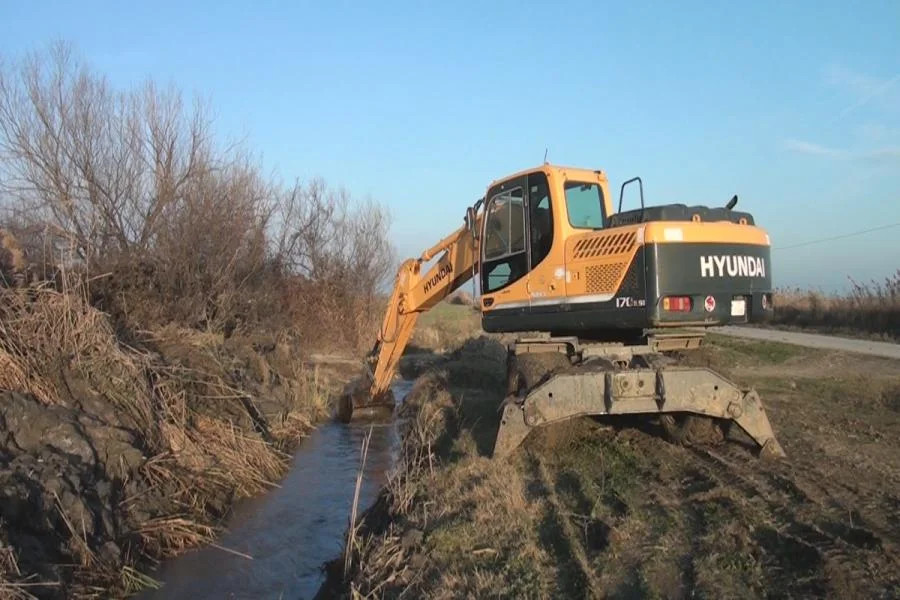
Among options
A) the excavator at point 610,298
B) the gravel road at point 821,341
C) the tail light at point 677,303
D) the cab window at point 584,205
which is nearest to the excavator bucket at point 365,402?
the excavator at point 610,298

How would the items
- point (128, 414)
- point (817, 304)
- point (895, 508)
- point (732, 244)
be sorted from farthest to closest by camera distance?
point (817, 304) < point (128, 414) < point (732, 244) < point (895, 508)

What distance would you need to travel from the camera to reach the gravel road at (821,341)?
18.2 metres

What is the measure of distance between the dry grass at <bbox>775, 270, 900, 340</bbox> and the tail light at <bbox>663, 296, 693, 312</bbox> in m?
16.6

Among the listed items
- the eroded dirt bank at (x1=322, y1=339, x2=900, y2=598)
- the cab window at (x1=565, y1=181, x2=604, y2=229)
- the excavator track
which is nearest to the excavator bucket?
the eroded dirt bank at (x1=322, y1=339, x2=900, y2=598)

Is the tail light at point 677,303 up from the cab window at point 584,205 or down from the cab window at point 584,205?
down

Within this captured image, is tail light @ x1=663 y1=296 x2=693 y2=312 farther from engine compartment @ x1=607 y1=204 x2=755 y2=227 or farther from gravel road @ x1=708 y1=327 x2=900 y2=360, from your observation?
gravel road @ x1=708 y1=327 x2=900 y2=360

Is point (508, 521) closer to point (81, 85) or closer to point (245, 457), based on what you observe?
point (245, 457)

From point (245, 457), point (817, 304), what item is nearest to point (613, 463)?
point (245, 457)

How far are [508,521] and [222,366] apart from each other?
7000mm

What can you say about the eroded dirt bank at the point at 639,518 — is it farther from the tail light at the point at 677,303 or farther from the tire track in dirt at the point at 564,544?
the tail light at the point at 677,303

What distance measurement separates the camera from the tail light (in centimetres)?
797

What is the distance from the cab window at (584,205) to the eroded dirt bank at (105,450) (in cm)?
516

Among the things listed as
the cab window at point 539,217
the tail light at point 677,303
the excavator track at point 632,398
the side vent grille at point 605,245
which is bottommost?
the excavator track at point 632,398

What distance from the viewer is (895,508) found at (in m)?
6.38
